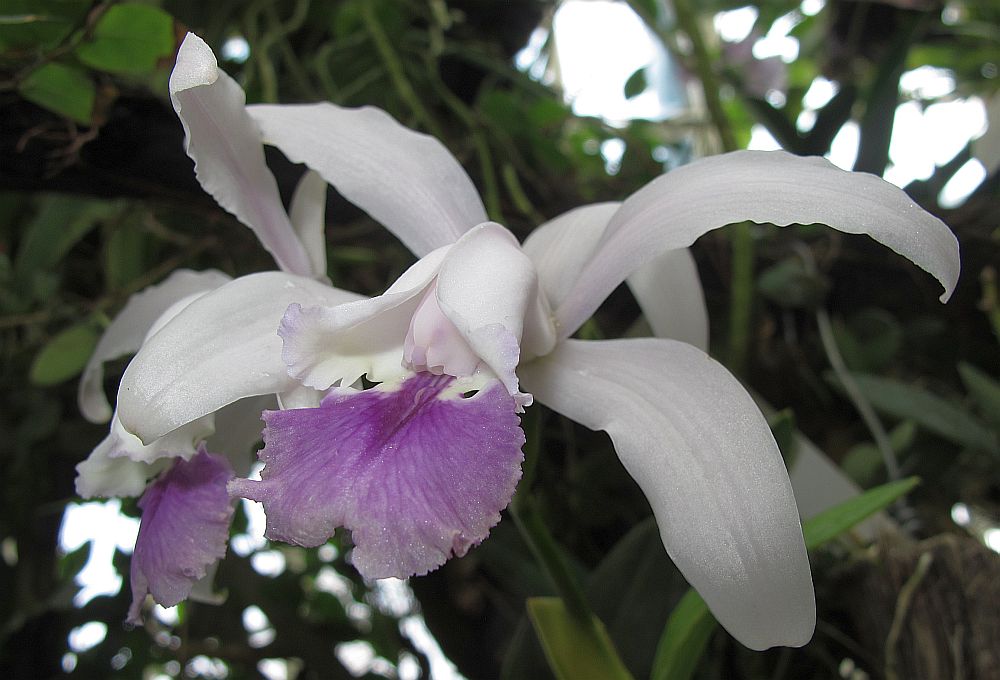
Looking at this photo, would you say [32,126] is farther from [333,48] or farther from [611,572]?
[611,572]

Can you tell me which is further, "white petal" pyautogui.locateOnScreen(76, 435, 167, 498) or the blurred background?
the blurred background

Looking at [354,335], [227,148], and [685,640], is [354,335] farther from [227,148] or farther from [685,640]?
[685,640]

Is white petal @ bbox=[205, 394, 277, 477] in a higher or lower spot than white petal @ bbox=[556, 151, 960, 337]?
lower

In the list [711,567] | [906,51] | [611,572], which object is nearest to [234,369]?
[711,567]

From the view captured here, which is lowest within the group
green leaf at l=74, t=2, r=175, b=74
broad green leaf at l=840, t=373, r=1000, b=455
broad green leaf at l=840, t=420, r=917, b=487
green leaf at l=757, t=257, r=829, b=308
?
broad green leaf at l=840, t=420, r=917, b=487

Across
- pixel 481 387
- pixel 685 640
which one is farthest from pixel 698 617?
pixel 481 387

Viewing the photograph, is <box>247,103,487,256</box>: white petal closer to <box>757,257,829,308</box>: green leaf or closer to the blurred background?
the blurred background

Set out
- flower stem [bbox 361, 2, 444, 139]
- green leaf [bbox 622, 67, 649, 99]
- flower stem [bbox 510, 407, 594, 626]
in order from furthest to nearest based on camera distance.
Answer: green leaf [bbox 622, 67, 649, 99] < flower stem [bbox 361, 2, 444, 139] < flower stem [bbox 510, 407, 594, 626]

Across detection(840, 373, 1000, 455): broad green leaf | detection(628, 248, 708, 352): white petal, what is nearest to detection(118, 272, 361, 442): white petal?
detection(628, 248, 708, 352): white petal
